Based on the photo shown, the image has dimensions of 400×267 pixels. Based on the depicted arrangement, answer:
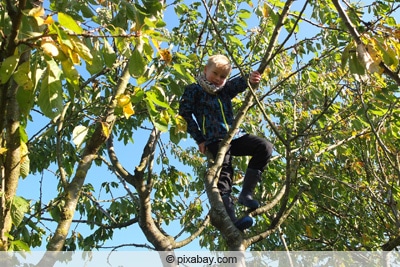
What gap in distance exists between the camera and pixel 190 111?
10.6 ft

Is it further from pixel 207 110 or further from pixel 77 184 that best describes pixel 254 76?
pixel 77 184

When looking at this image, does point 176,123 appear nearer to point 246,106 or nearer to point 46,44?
point 246,106

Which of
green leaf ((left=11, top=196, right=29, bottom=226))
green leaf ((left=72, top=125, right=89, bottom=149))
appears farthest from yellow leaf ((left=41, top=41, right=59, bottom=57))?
green leaf ((left=11, top=196, right=29, bottom=226))

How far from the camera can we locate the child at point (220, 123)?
3.00m

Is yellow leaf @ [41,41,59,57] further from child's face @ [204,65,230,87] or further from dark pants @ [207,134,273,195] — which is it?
child's face @ [204,65,230,87]

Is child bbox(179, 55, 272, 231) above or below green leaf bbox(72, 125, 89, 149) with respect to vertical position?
above

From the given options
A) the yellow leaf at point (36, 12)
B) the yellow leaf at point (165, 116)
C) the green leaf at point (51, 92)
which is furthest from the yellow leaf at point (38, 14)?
the yellow leaf at point (165, 116)

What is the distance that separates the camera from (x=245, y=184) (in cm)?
299

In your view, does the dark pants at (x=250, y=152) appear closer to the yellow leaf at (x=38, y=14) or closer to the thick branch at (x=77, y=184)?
the thick branch at (x=77, y=184)

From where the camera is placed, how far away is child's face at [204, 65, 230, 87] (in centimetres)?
319

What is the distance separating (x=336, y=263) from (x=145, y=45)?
4756mm

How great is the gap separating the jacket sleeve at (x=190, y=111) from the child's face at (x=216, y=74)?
152 mm

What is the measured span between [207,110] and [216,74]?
0.29 m

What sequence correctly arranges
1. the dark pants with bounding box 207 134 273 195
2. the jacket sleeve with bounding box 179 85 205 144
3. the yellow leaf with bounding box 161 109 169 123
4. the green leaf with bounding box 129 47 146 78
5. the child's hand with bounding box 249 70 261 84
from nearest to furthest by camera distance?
1. the green leaf with bounding box 129 47 146 78
2. the yellow leaf with bounding box 161 109 169 123
3. the child's hand with bounding box 249 70 261 84
4. the dark pants with bounding box 207 134 273 195
5. the jacket sleeve with bounding box 179 85 205 144
